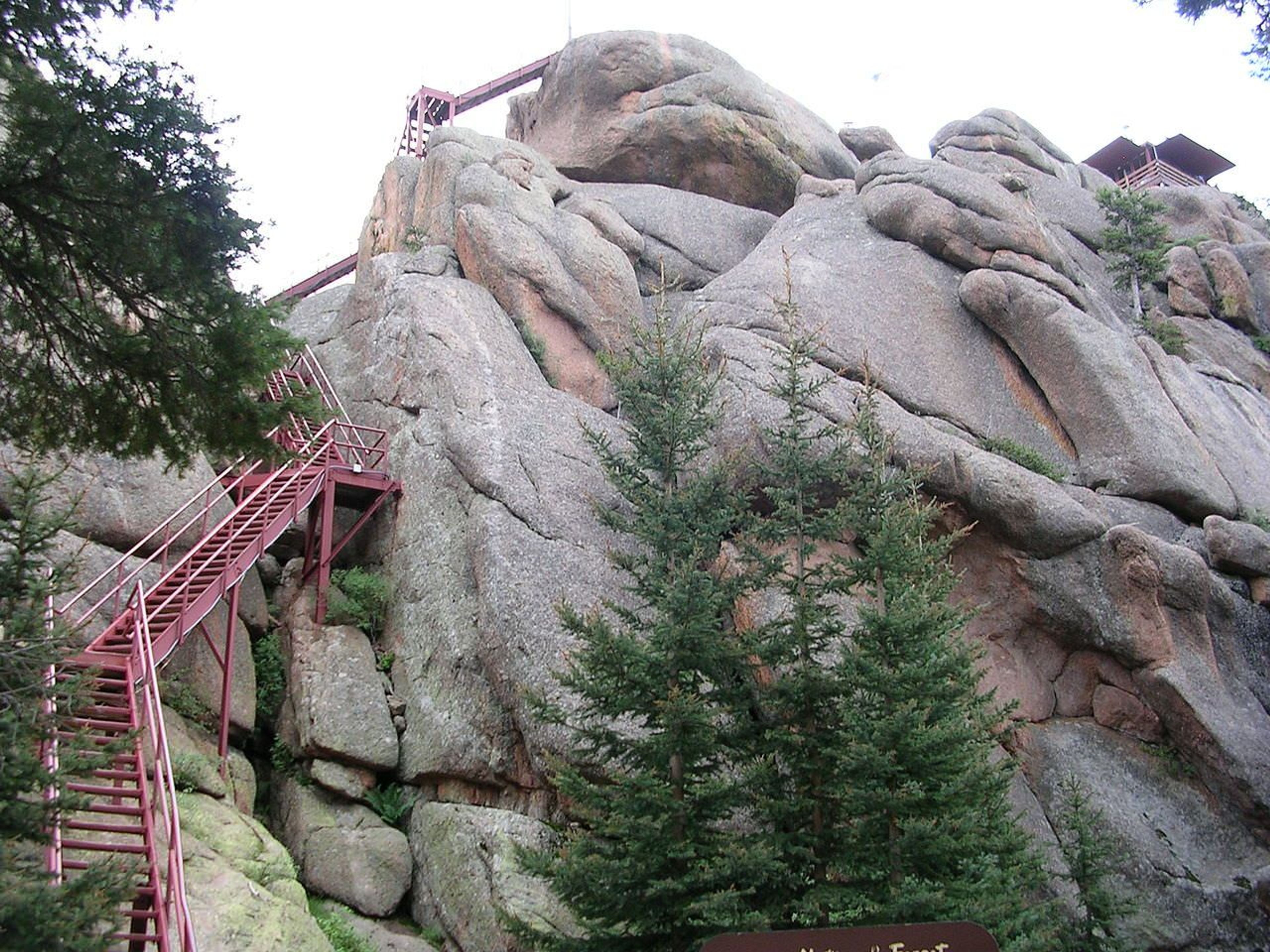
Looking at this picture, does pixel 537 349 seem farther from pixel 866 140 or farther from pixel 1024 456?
pixel 866 140

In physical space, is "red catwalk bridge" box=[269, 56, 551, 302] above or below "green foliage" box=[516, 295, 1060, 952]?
above

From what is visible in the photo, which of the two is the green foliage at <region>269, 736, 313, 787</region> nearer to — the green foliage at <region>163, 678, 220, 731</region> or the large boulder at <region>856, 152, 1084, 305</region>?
the green foliage at <region>163, 678, 220, 731</region>

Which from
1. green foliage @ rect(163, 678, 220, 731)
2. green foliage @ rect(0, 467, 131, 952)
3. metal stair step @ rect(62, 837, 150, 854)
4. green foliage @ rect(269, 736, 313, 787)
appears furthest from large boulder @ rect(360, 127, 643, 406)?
green foliage @ rect(0, 467, 131, 952)

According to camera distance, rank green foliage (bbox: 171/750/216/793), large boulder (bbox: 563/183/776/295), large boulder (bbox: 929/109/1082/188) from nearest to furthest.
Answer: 1. green foliage (bbox: 171/750/216/793)
2. large boulder (bbox: 563/183/776/295)
3. large boulder (bbox: 929/109/1082/188)

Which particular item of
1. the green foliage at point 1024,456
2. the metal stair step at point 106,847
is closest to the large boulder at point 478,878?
the metal stair step at point 106,847

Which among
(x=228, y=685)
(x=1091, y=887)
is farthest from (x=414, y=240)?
(x=1091, y=887)

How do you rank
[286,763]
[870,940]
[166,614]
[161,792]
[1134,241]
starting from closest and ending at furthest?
[870,940], [161,792], [166,614], [286,763], [1134,241]

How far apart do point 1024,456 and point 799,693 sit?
11.0 meters

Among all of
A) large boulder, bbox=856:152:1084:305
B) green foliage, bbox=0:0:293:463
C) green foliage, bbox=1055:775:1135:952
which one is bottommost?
green foliage, bbox=1055:775:1135:952

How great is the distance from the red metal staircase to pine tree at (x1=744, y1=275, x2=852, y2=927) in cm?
640

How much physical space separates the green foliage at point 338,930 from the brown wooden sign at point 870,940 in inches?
386

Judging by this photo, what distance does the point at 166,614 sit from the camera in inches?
622

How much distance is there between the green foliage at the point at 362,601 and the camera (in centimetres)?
1902

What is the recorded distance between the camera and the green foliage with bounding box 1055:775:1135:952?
1460 centimetres
